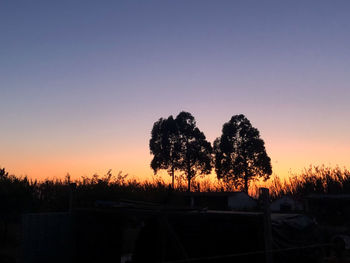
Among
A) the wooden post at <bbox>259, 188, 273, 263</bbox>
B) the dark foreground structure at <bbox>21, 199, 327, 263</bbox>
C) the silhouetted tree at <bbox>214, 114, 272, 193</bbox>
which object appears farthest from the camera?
the silhouetted tree at <bbox>214, 114, 272, 193</bbox>

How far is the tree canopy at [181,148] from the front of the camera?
122 ft

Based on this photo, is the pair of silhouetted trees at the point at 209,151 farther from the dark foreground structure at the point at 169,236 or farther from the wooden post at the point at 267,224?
the wooden post at the point at 267,224

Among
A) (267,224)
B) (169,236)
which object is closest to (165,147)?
(169,236)

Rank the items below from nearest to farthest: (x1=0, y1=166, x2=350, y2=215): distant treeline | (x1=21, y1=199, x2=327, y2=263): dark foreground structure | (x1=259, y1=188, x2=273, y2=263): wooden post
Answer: (x1=259, y1=188, x2=273, y2=263): wooden post → (x1=21, y1=199, x2=327, y2=263): dark foreground structure → (x1=0, y1=166, x2=350, y2=215): distant treeline

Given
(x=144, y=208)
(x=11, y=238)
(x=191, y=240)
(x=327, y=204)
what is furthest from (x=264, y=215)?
(x=11, y=238)

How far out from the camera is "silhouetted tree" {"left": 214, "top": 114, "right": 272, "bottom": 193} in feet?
120

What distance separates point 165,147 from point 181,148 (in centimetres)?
171

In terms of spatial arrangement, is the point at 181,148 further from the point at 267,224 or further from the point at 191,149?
the point at 267,224

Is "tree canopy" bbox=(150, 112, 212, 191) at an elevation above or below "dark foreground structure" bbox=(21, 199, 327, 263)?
above

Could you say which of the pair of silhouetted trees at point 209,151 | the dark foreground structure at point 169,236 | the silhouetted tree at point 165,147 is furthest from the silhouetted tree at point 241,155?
the dark foreground structure at point 169,236

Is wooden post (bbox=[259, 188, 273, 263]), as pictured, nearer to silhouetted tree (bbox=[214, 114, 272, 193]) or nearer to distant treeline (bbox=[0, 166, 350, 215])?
distant treeline (bbox=[0, 166, 350, 215])

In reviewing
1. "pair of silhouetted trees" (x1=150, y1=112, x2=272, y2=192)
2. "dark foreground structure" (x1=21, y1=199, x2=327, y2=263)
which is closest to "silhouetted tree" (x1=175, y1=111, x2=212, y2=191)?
"pair of silhouetted trees" (x1=150, y1=112, x2=272, y2=192)

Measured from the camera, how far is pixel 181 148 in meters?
37.2

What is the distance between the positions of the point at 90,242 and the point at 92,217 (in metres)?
0.87
